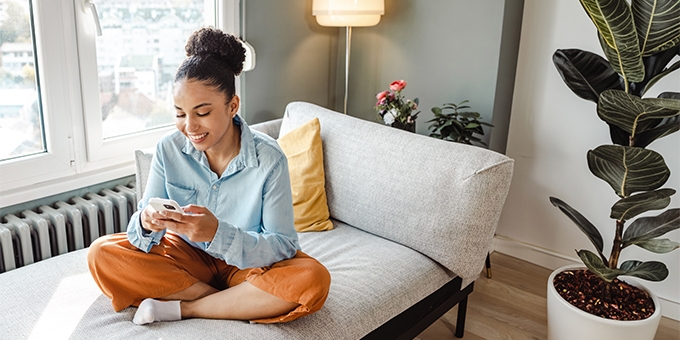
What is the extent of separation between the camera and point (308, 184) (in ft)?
6.95

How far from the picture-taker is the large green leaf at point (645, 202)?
1.83 metres

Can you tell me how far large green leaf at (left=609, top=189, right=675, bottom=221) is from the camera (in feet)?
5.99

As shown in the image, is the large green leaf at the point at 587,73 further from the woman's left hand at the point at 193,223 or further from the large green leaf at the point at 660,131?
the woman's left hand at the point at 193,223

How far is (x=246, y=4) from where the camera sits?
259cm

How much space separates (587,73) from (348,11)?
111 cm

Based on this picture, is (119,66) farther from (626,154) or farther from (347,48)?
(626,154)

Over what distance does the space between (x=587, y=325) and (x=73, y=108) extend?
1.95m

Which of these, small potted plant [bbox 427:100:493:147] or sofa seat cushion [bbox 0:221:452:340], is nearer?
sofa seat cushion [bbox 0:221:452:340]

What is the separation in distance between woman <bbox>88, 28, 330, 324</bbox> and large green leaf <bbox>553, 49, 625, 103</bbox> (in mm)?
1141

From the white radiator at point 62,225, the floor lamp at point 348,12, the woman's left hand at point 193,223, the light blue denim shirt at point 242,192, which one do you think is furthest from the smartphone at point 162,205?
the floor lamp at point 348,12

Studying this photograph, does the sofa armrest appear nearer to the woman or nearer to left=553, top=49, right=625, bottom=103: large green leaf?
the woman

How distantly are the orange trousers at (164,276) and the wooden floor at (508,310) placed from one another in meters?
0.92

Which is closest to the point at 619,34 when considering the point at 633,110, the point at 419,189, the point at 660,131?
the point at 633,110

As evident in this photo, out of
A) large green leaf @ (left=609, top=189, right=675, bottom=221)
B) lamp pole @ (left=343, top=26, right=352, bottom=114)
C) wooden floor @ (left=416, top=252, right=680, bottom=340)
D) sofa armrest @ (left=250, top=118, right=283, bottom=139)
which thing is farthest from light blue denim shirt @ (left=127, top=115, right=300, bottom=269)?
lamp pole @ (left=343, top=26, right=352, bottom=114)
